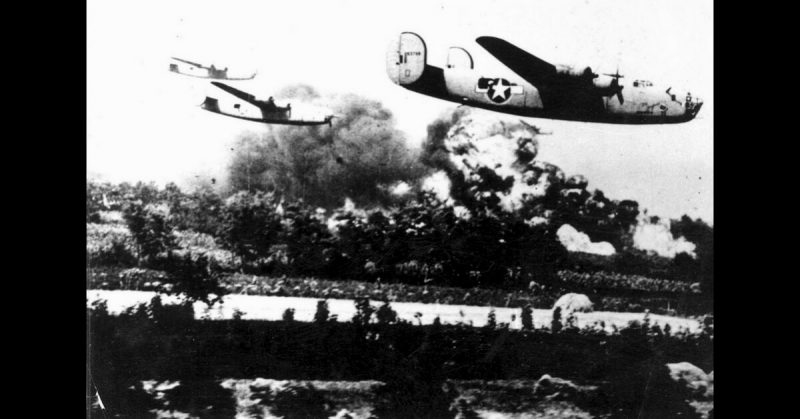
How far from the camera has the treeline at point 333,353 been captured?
3.84m

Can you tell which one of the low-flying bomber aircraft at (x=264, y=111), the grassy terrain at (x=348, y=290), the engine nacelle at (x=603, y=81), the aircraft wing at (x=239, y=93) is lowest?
the grassy terrain at (x=348, y=290)

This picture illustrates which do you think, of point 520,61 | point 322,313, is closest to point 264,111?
point 322,313

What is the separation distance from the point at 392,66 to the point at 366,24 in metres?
0.26

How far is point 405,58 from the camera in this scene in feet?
12.9

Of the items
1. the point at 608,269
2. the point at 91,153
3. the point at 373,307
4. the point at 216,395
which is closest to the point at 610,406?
the point at 608,269

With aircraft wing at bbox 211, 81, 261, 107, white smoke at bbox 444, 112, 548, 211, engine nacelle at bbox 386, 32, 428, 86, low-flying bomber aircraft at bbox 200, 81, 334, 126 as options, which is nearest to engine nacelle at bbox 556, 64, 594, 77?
white smoke at bbox 444, 112, 548, 211

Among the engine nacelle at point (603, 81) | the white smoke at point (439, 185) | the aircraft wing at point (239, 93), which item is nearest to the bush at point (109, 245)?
the aircraft wing at point (239, 93)

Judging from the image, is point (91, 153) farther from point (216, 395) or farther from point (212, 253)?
point (216, 395)

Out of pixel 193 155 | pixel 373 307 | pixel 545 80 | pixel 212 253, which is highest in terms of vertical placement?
pixel 545 80

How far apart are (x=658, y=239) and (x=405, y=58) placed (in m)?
1.67

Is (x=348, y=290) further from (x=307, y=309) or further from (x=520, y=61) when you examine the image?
(x=520, y=61)

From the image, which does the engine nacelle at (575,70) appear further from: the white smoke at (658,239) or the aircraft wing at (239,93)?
the aircraft wing at (239,93)

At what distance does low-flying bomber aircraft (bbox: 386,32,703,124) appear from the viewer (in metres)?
3.94

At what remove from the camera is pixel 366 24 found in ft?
12.8
